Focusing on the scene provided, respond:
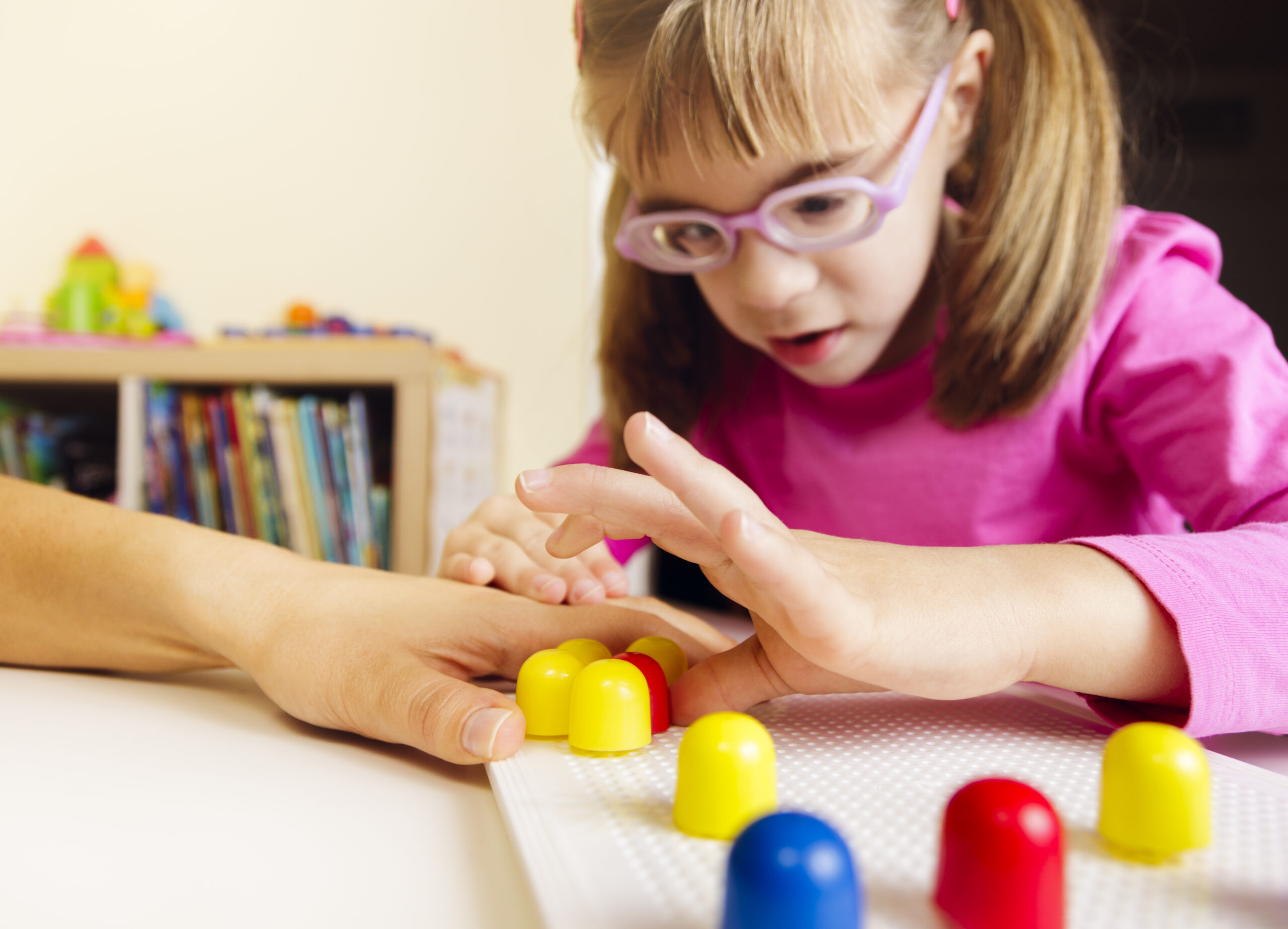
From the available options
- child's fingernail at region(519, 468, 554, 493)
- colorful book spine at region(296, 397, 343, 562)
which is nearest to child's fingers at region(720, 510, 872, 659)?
child's fingernail at region(519, 468, 554, 493)

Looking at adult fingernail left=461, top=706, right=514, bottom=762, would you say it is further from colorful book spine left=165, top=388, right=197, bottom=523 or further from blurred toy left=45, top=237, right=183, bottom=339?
blurred toy left=45, top=237, right=183, bottom=339

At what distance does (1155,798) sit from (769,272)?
0.57 meters

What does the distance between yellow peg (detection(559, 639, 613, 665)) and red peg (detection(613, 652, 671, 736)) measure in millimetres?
33

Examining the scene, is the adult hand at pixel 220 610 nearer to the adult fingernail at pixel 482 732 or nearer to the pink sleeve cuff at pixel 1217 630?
the adult fingernail at pixel 482 732

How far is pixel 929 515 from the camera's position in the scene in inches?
38.8

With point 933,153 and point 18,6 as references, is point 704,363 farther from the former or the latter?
point 18,6

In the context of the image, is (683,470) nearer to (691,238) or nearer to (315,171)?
(691,238)

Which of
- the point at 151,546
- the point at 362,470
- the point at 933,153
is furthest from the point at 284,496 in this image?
the point at 933,153

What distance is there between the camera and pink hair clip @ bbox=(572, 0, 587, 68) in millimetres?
886

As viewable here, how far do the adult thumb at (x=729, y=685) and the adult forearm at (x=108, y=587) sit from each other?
0.27m

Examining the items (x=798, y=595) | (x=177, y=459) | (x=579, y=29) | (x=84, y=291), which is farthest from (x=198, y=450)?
(x=798, y=595)

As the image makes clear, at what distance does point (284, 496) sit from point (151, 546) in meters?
0.97

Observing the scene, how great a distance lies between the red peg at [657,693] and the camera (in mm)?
488

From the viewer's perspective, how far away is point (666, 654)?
560mm
